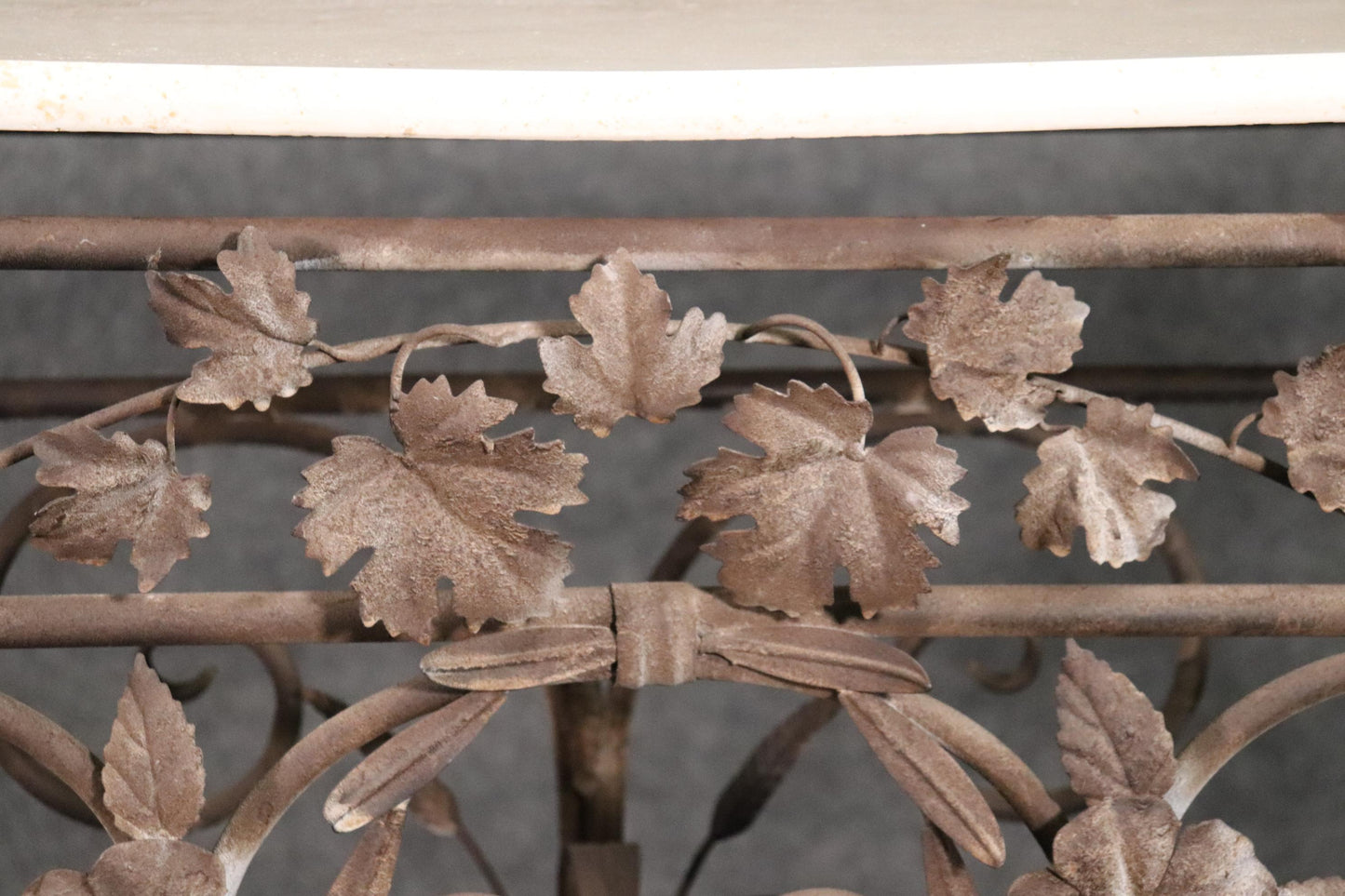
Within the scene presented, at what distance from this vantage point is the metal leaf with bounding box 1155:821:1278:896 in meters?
0.32

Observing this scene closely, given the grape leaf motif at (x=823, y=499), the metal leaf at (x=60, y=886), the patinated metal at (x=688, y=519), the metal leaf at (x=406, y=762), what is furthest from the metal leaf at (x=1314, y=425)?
A: the metal leaf at (x=60, y=886)

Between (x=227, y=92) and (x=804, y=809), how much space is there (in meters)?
0.42

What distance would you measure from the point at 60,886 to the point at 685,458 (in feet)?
0.97

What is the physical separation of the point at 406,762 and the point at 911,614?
15 cm

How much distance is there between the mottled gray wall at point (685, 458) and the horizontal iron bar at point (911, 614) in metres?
0.16

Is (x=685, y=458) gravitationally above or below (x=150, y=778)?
above

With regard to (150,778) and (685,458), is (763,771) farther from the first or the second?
(150,778)

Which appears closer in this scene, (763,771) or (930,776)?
(930,776)

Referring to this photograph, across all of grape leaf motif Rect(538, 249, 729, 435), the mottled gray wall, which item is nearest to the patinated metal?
grape leaf motif Rect(538, 249, 729, 435)

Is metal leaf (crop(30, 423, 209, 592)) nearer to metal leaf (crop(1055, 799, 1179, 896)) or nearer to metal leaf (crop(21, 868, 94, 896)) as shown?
metal leaf (crop(21, 868, 94, 896))

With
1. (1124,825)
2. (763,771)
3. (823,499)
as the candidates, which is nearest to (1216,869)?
(1124,825)

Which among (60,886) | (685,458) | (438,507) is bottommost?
(60,886)

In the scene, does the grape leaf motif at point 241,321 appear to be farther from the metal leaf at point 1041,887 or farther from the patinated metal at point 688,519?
the metal leaf at point 1041,887

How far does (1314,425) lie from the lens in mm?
325
